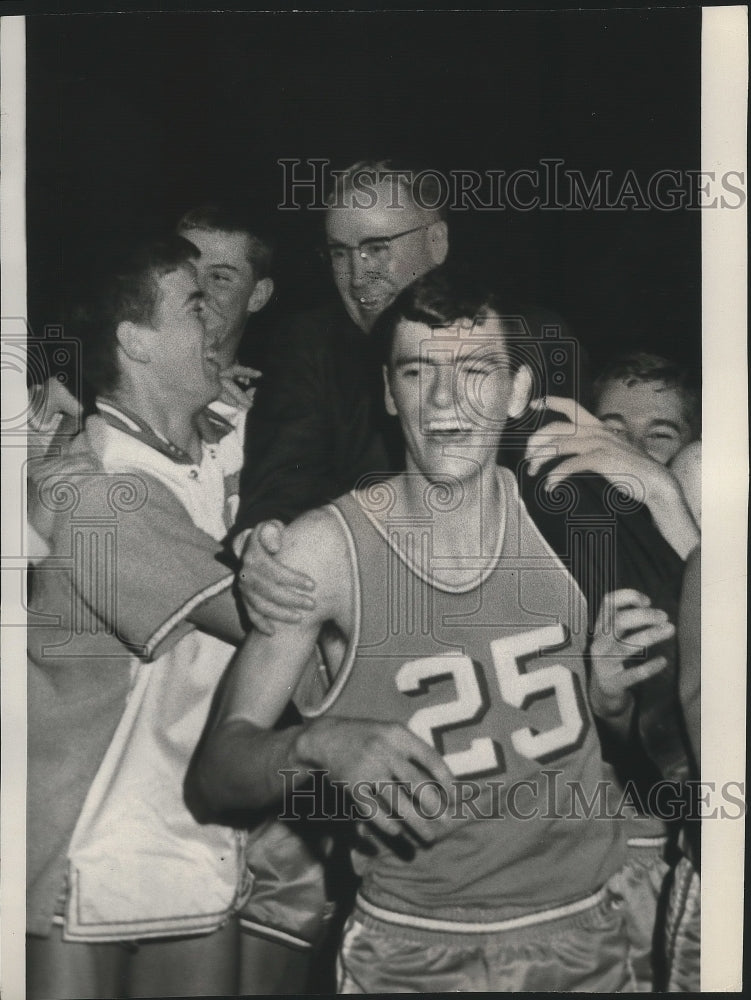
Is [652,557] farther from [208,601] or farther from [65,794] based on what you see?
[65,794]

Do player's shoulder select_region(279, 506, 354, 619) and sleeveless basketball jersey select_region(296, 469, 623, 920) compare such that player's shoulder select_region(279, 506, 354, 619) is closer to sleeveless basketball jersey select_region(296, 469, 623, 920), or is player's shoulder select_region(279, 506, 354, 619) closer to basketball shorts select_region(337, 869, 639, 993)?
sleeveless basketball jersey select_region(296, 469, 623, 920)

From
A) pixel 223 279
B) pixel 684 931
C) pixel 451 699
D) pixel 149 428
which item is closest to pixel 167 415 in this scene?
pixel 149 428

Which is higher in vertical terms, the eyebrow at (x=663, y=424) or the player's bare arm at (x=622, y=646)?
the eyebrow at (x=663, y=424)

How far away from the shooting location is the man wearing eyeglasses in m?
1.45

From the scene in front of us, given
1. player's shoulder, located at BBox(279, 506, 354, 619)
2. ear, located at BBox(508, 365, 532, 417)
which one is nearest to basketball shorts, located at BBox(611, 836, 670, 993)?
player's shoulder, located at BBox(279, 506, 354, 619)

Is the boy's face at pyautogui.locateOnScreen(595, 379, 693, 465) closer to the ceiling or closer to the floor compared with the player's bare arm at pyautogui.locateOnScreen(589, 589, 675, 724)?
closer to the ceiling

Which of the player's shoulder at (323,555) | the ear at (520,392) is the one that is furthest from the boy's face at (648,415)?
the player's shoulder at (323,555)

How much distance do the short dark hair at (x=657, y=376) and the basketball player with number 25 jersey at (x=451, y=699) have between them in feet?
0.49

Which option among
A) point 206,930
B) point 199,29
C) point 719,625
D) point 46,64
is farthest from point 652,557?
point 46,64

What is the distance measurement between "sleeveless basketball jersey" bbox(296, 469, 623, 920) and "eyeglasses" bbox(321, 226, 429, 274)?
423mm

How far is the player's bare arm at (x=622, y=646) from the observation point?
1456 millimetres

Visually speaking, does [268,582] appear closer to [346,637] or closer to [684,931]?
[346,637]

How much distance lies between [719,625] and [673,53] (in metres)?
1.07

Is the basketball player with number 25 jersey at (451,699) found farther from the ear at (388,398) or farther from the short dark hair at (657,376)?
the short dark hair at (657,376)
